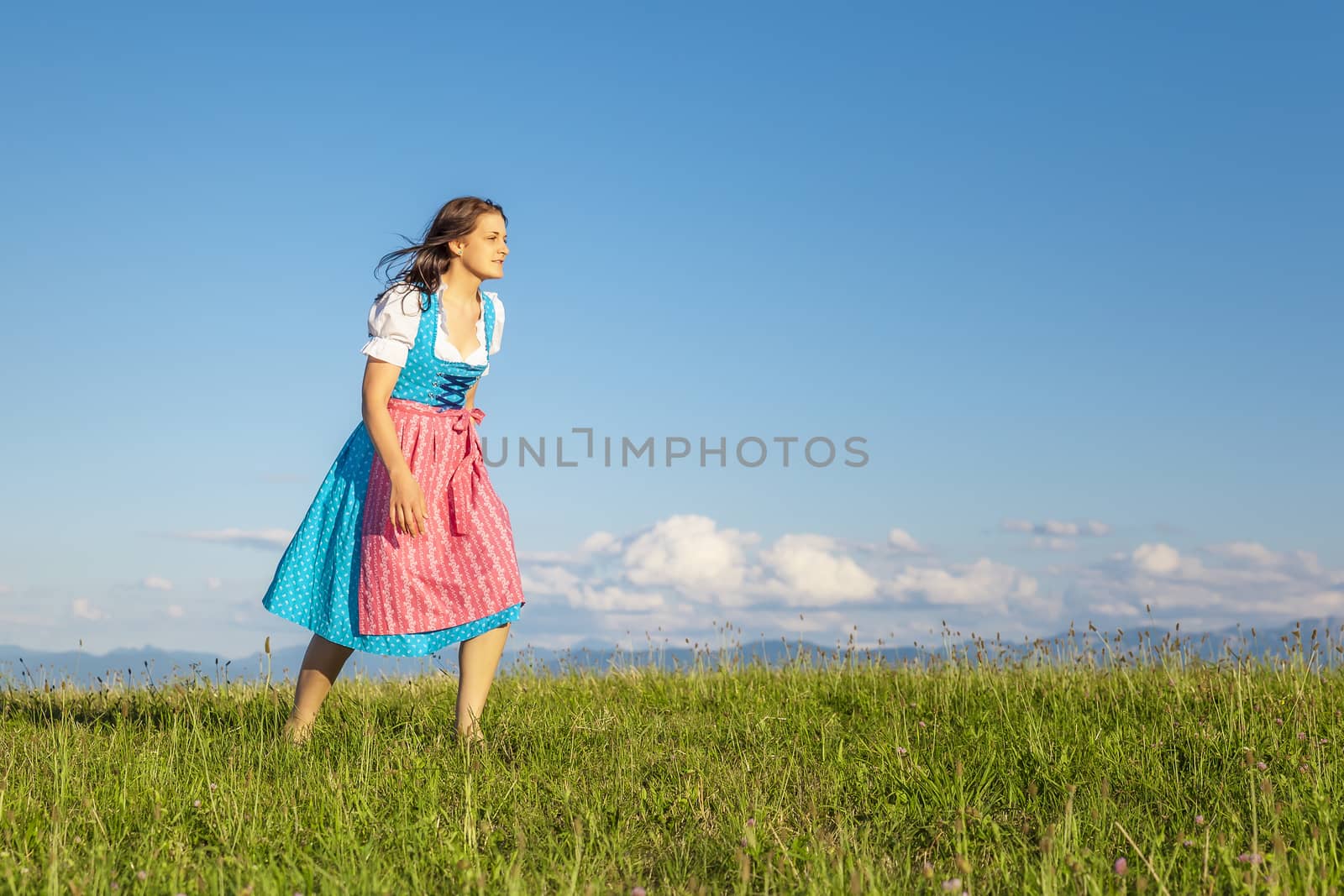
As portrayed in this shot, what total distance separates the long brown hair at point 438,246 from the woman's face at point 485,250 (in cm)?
3

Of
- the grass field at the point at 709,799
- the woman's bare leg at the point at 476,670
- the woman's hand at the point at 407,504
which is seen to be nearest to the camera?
the grass field at the point at 709,799

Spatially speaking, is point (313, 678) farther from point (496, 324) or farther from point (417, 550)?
point (496, 324)

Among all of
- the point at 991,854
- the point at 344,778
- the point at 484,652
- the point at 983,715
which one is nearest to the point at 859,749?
the point at 983,715

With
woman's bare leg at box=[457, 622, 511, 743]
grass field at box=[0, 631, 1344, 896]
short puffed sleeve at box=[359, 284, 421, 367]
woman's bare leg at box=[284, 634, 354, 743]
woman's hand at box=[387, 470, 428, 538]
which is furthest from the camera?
woman's bare leg at box=[284, 634, 354, 743]

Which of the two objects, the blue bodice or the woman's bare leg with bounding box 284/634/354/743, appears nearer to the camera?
the blue bodice

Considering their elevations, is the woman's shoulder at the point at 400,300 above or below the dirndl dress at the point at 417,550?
above

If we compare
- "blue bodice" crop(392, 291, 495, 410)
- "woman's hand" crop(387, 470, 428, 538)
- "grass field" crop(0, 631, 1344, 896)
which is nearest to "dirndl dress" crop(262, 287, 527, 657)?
"blue bodice" crop(392, 291, 495, 410)

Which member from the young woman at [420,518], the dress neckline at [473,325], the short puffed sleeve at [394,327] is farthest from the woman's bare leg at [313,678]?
the dress neckline at [473,325]

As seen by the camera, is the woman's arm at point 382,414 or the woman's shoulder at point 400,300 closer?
the woman's arm at point 382,414

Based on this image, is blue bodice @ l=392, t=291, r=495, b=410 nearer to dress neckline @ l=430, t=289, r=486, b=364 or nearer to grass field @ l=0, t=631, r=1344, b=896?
dress neckline @ l=430, t=289, r=486, b=364

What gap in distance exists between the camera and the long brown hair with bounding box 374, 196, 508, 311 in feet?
17.7

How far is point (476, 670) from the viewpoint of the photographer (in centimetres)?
532

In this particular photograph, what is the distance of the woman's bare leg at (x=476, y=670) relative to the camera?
17.4 ft

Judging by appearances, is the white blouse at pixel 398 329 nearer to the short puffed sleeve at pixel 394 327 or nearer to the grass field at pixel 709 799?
the short puffed sleeve at pixel 394 327
